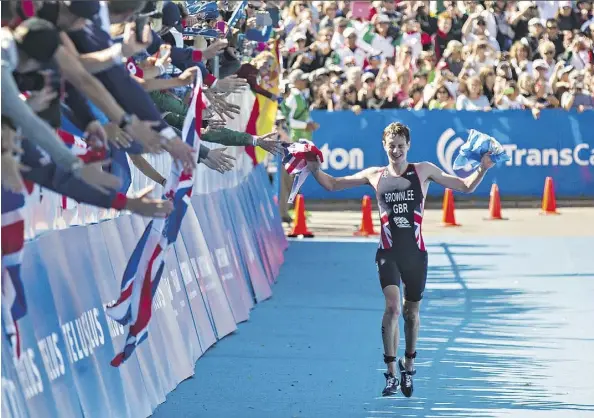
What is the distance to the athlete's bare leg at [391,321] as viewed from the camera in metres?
11.3

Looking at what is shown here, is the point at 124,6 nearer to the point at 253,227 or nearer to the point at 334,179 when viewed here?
the point at 334,179

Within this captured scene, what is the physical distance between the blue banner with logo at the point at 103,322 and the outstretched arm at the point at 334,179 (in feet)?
4.57

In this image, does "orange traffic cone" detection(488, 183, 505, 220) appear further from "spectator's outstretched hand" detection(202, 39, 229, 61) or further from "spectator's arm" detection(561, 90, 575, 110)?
"spectator's outstretched hand" detection(202, 39, 229, 61)

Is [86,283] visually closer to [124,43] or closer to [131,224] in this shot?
[131,224]

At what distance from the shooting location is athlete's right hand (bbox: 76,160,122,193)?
6898 mm

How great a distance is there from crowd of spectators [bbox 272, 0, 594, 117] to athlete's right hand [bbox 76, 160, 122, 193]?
21.1 m

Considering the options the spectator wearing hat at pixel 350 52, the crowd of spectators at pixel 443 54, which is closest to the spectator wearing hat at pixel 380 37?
the crowd of spectators at pixel 443 54

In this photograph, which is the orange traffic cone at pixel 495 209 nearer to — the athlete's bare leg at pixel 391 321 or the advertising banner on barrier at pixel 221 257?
the advertising banner on barrier at pixel 221 257

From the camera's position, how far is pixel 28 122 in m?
6.45

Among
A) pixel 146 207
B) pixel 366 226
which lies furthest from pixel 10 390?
pixel 366 226

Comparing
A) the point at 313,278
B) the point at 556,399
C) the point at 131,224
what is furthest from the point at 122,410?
the point at 313,278

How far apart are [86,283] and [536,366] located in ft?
14.8

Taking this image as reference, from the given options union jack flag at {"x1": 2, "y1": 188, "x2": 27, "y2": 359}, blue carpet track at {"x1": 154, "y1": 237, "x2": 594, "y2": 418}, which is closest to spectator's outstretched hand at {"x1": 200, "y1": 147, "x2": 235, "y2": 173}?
blue carpet track at {"x1": 154, "y1": 237, "x2": 594, "y2": 418}

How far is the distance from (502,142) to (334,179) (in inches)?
692
